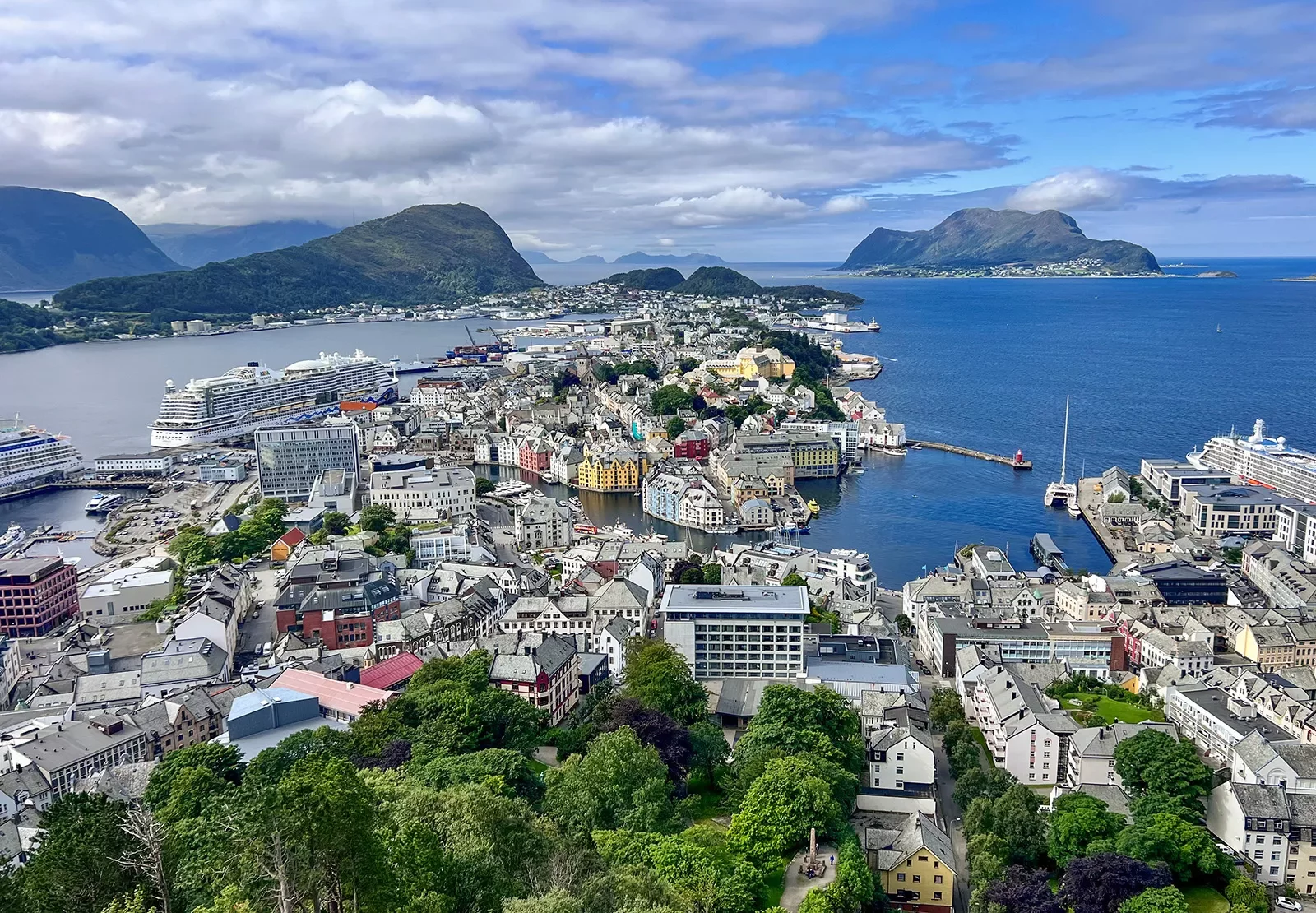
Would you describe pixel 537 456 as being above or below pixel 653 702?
below

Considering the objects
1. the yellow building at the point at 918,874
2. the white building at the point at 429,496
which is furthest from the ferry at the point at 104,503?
the yellow building at the point at 918,874

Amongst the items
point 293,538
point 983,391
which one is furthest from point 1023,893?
point 983,391

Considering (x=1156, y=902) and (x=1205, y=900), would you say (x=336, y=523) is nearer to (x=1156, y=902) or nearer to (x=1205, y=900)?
(x=1205, y=900)

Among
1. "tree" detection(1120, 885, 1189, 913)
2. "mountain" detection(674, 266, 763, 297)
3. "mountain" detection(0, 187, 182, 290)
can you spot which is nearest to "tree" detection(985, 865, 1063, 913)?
"tree" detection(1120, 885, 1189, 913)

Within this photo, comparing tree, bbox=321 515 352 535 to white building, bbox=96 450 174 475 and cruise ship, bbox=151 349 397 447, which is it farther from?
cruise ship, bbox=151 349 397 447

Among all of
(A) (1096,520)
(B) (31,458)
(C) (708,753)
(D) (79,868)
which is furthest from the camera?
(B) (31,458)

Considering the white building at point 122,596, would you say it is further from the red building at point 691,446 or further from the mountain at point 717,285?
the mountain at point 717,285
